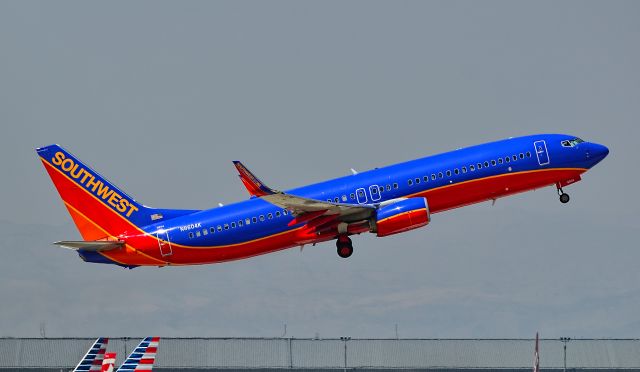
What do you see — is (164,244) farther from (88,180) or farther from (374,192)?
(374,192)

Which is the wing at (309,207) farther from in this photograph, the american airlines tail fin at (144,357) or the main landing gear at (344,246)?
the american airlines tail fin at (144,357)

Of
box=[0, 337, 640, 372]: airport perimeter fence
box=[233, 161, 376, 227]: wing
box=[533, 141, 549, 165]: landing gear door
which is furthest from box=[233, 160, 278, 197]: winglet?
box=[0, 337, 640, 372]: airport perimeter fence

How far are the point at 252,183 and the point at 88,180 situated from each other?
18.0 metres

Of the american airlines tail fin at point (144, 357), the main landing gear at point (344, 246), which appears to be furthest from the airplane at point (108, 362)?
the main landing gear at point (344, 246)

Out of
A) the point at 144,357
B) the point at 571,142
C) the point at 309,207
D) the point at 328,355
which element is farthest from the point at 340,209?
the point at 328,355

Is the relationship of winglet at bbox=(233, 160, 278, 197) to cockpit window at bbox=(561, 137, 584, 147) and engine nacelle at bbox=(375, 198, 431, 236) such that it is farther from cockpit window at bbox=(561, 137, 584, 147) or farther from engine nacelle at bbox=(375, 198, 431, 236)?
cockpit window at bbox=(561, 137, 584, 147)

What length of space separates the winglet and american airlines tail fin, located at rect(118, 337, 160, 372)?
12.6 m

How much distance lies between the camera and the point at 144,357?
97562 mm

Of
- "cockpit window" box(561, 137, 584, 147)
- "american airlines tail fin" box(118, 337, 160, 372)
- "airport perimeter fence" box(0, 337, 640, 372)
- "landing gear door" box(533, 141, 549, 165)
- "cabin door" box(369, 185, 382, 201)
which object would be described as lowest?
"american airlines tail fin" box(118, 337, 160, 372)

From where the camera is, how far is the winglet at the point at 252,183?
102875mm

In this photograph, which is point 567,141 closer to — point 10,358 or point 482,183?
point 482,183

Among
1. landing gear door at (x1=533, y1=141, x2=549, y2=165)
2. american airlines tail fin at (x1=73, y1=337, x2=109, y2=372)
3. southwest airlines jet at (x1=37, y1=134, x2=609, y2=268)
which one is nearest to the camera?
american airlines tail fin at (x1=73, y1=337, x2=109, y2=372)

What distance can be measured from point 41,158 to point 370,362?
38711mm

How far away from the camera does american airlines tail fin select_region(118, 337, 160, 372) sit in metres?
97.2
